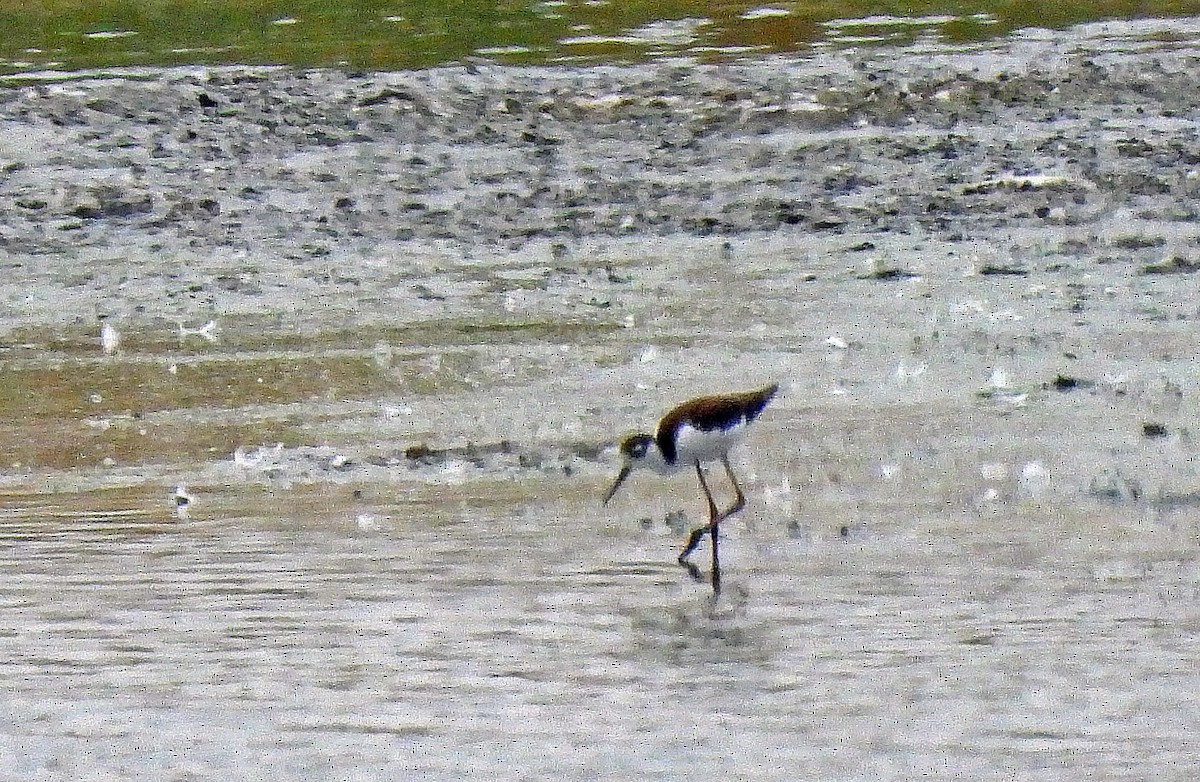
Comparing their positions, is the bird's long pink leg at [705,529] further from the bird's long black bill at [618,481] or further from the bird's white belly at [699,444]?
the bird's long black bill at [618,481]

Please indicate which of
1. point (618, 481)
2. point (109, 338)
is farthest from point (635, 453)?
point (109, 338)

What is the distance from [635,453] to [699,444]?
184 mm

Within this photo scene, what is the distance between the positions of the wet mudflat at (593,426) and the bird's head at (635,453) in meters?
0.13

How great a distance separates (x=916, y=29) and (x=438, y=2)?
15.0 ft

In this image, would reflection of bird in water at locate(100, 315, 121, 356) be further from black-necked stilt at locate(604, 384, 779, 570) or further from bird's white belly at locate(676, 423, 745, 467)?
bird's white belly at locate(676, 423, 745, 467)

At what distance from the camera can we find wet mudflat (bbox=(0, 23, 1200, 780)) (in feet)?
19.4

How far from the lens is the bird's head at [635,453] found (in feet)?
25.7

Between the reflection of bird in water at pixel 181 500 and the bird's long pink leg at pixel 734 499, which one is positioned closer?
the bird's long pink leg at pixel 734 499

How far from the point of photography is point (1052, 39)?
18922mm

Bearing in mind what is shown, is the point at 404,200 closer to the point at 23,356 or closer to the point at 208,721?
the point at 23,356

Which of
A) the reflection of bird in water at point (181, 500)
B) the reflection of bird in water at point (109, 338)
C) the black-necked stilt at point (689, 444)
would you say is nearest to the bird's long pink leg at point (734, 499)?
the black-necked stilt at point (689, 444)

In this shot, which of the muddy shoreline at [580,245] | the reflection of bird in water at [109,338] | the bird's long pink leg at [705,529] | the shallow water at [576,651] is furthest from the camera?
the reflection of bird in water at [109,338]

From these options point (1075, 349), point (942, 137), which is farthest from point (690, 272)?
point (942, 137)

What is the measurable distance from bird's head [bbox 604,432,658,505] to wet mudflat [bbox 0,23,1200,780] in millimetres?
126
